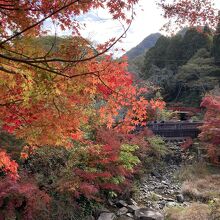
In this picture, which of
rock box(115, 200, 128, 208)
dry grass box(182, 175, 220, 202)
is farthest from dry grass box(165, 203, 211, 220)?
dry grass box(182, 175, 220, 202)

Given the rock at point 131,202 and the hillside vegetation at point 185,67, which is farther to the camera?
the hillside vegetation at point 185,67

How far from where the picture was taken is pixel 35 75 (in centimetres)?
371

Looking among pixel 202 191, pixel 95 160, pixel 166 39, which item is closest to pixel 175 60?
pixel 166 39

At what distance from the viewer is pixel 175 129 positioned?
20.0m

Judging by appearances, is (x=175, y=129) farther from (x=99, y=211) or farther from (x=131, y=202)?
(x=99, y=211)

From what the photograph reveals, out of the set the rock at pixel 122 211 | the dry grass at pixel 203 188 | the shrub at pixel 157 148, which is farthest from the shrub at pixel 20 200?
the shrub at pixel 157 148

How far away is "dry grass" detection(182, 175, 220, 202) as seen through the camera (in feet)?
39.2

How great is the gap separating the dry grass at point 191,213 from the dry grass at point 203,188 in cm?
259

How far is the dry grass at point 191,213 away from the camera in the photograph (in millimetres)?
8594

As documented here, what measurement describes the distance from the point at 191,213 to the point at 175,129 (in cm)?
1130

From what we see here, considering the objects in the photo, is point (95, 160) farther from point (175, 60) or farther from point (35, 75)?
point (175, 60)

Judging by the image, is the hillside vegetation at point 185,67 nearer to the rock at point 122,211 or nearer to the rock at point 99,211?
the rock at point 122,211

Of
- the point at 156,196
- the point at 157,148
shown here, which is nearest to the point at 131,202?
the point at 156,196

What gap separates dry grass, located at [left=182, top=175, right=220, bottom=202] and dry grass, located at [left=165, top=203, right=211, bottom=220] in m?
2.59
